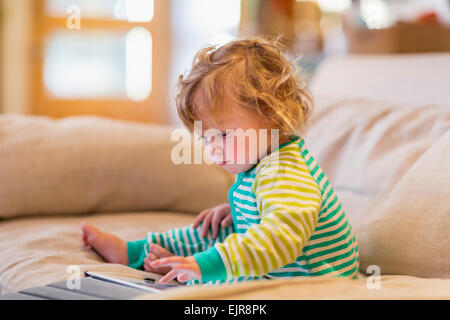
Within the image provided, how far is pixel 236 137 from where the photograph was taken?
2.67 ft

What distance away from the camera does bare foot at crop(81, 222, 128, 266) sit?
39.8 inches

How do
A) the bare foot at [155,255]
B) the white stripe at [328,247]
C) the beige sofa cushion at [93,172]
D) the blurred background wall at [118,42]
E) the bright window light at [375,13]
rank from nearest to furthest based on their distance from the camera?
the white stripe at [328,247] < the bare foot at [155,255] < the beige sofa cushion at [93,172] < the bright window light at [375,13] < the blurred background wall at [118,42]

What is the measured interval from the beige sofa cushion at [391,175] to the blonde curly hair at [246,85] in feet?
0.77

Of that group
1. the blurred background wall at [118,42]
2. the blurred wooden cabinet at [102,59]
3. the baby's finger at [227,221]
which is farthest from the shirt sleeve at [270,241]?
the blurred wooden cabinet at [102,59]

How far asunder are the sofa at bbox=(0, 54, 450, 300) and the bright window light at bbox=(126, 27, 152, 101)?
9.62ft

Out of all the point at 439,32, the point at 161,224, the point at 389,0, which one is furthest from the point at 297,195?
the point at 389,0

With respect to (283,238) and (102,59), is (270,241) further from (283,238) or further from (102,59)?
(102,59)

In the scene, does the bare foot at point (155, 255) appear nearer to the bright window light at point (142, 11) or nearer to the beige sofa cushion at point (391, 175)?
the beige sofa cushion at point (391, 175)

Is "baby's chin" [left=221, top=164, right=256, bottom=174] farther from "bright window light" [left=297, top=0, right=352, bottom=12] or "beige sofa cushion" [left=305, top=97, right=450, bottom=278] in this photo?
"bright window light" [left=297, top=0, right=352, bottom=12]

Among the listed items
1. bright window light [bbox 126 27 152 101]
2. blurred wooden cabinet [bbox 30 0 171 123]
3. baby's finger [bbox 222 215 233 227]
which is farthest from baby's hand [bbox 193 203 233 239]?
bright window light [bbox 126 27 152 101]

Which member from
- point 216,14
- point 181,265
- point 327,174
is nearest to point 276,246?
point 181,265

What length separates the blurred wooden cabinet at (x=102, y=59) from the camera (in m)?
4.14
